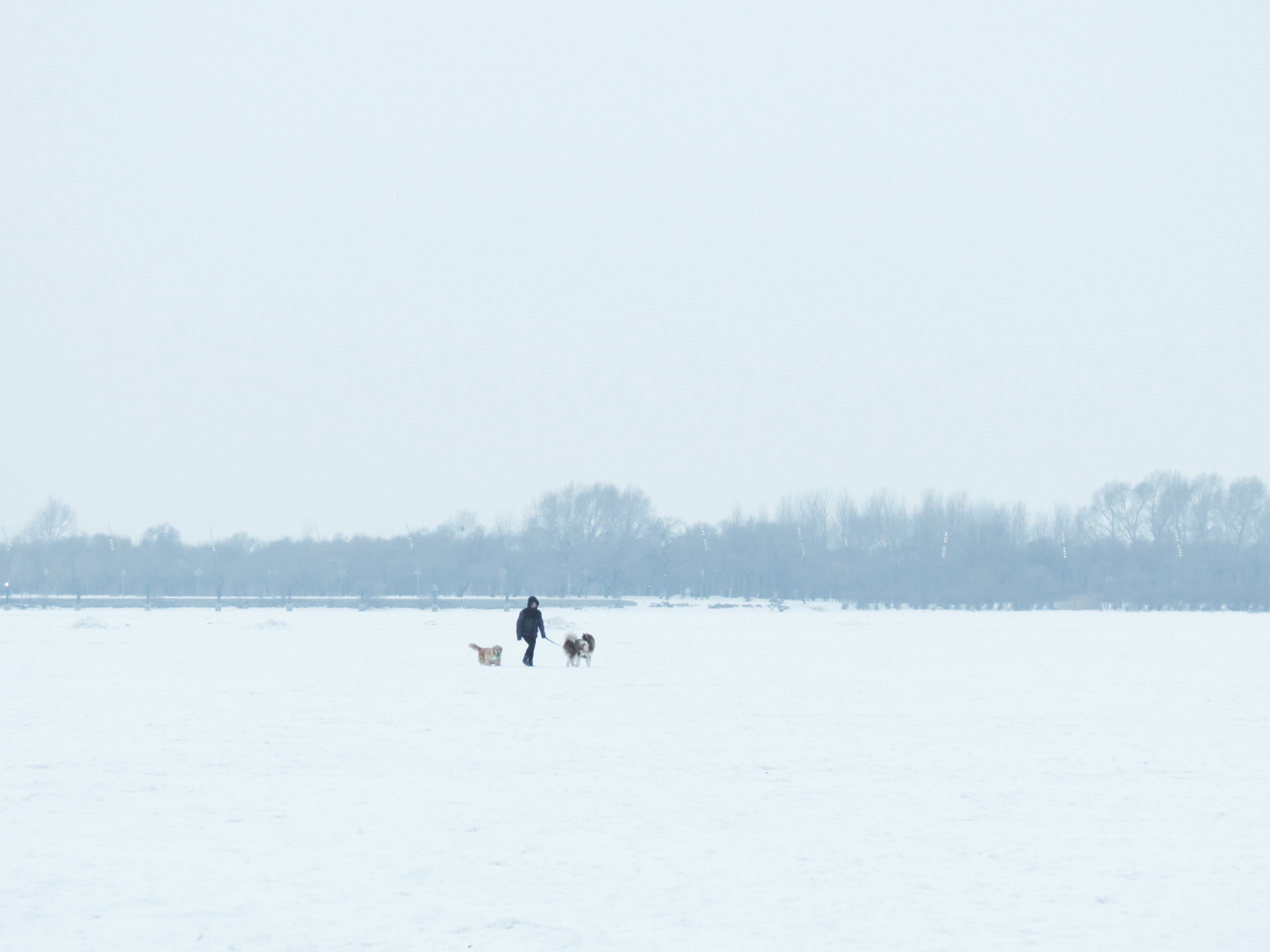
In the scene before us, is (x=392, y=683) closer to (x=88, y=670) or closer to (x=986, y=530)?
(x=88, y=670)

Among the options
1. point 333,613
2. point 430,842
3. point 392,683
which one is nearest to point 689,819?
point 430,842

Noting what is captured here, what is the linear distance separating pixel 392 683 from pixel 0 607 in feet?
260

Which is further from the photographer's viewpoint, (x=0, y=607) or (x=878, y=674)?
(x=0, y=607)

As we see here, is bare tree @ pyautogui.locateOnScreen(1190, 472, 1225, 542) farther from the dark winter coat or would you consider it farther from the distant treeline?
the dark winter coat

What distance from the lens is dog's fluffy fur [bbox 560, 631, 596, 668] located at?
79.5 ft

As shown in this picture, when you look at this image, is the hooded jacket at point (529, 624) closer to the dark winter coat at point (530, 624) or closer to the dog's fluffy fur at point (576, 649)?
the dark winter coat at point (530, 624)

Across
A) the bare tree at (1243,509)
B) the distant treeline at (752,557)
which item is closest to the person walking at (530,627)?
the distant treeline at (752,557)

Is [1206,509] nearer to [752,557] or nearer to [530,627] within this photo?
[752,557]

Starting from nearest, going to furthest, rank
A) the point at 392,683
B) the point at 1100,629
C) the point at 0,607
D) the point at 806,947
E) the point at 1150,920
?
1. the point at 806,947
2. the point at 1150,920
3. the point at 392,683
4. the point at 1100,629
5. the point at 0,607

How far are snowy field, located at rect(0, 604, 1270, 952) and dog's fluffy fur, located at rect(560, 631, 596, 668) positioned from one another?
2.58 metres

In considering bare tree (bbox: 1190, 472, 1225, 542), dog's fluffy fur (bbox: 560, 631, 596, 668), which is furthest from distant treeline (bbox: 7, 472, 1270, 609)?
dog's fluffy fur (bbox: 560, 631, 596, 668)

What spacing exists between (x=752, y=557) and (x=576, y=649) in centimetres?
8976

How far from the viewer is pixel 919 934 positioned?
6.62 meters

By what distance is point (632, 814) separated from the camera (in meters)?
9.67
